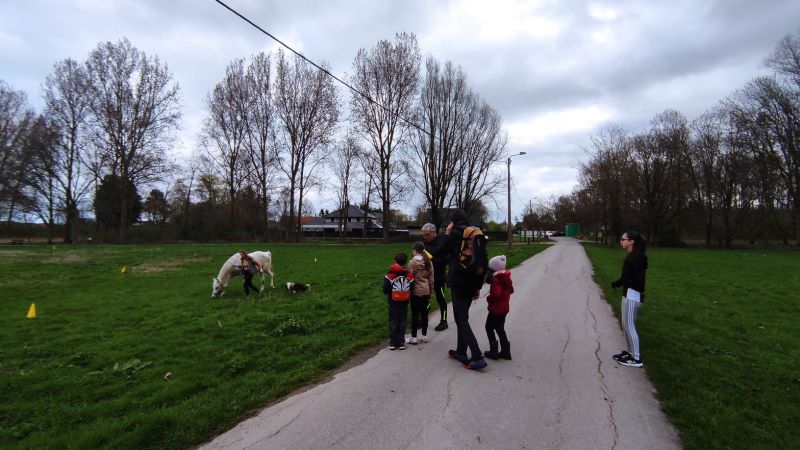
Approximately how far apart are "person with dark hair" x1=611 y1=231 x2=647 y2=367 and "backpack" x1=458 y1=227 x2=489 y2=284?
191 cm

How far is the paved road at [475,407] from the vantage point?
11.7 feet

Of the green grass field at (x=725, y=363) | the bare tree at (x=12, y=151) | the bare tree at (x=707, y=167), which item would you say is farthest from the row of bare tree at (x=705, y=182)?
the bare tree at (x=12, y=151)

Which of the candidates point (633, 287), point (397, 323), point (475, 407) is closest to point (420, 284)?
point (397, 323)

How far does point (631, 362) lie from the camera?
220 inches

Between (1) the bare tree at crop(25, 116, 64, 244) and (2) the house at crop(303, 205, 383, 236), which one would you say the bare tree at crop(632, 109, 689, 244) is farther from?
(1) the bare tree at crop(25, 116, 64, 244)

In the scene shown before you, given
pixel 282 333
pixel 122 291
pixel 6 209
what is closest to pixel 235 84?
pixel 6 209

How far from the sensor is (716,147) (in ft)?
148

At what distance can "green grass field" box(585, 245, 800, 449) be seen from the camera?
382 cm

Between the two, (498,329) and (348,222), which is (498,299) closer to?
(498,329)

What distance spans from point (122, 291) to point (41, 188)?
120 ft

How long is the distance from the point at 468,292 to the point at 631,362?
250cm

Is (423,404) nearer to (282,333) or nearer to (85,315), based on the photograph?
(282,333)

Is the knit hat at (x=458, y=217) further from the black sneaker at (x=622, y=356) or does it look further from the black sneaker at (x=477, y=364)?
the black sneaker at (x=622, y=356)

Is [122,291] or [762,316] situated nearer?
[762,316]
